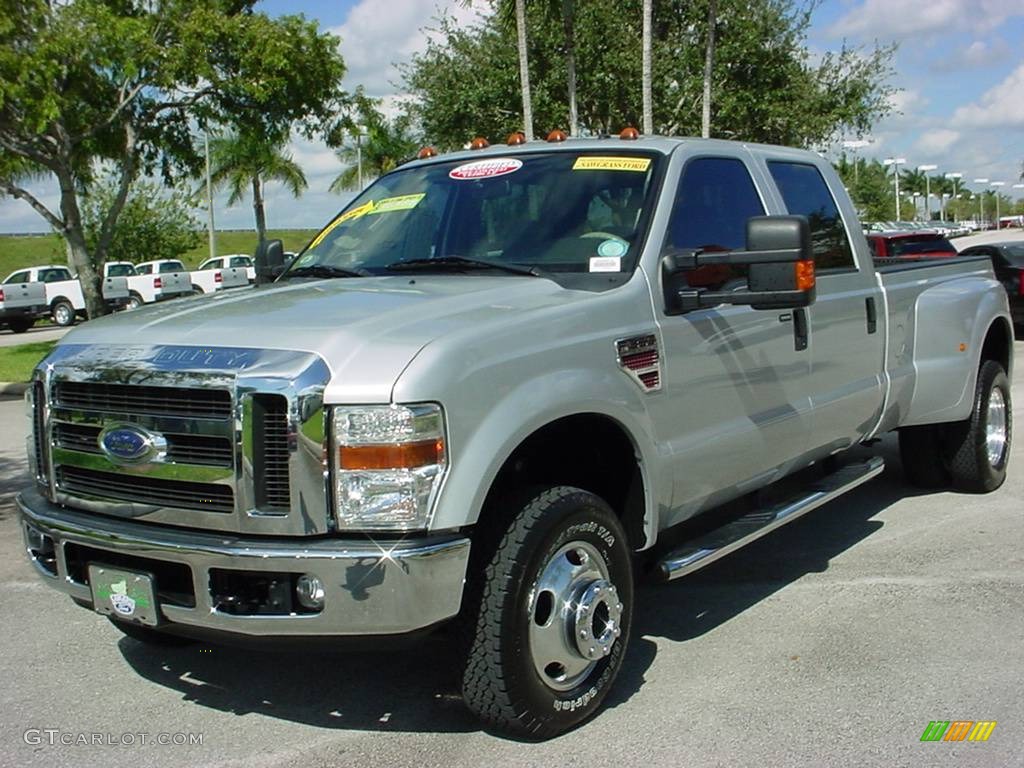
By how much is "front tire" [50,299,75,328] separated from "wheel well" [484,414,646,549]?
31.1 meters

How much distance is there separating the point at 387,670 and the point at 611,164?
2.19 metres

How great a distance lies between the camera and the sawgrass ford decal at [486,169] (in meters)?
4.74

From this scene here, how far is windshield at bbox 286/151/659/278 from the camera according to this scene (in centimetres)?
424

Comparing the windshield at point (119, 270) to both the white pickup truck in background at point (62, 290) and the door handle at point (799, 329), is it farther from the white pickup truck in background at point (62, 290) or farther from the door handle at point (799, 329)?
the door handle at point (799, 329)

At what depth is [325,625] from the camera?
3.16m

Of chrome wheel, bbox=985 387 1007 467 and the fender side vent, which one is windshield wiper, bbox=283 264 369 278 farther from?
chrome wheel, bbox=985 387 1007 467

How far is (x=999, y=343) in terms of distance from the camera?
701cm

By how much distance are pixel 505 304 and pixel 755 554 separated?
2805 mm

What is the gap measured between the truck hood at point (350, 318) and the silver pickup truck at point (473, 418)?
14mm

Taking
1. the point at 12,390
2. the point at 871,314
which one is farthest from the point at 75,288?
the point at 871,314

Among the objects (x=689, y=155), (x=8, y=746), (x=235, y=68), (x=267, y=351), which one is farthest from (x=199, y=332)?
(x=235, y=68)

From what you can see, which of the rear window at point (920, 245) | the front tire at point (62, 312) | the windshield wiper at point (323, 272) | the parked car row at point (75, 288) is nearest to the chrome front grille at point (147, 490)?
the windshield wiper at point (323, 272)

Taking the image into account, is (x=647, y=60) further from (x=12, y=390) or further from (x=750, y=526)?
(x=750, y=526)

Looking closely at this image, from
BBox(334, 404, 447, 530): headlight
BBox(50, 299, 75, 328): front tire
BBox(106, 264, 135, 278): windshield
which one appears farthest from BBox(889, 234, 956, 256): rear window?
BBox(106, 264, 135, 278): windshield
